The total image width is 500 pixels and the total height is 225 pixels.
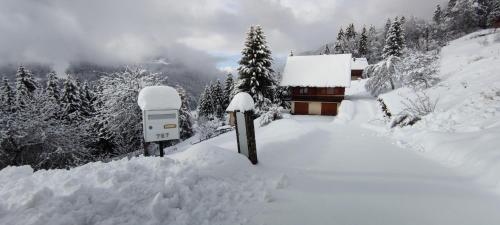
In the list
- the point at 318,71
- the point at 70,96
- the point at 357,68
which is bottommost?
the point at 70,96

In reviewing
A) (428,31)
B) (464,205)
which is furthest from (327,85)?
(428,31)

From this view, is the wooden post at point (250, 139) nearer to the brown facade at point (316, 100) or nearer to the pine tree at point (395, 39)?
the brown facade at point (316, 100)

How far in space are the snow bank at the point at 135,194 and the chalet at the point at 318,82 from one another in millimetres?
27342

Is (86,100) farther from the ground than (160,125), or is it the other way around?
(86,100)

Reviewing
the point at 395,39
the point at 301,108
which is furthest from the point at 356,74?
the point at 301,108

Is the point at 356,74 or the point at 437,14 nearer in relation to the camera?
the point at 356,74

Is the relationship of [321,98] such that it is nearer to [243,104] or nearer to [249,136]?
[249,136]

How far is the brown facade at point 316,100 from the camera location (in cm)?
3234

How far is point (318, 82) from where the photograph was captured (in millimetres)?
31844

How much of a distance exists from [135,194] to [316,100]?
3015 centimetres

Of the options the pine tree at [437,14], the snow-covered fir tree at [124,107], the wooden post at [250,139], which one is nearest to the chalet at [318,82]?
the snow-covered fir tree at [124,107]

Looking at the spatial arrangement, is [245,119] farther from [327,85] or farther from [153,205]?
[327,85]

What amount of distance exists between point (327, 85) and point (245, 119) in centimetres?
2560

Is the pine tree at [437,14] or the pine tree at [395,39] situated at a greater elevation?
the pine tree at [437,14]
